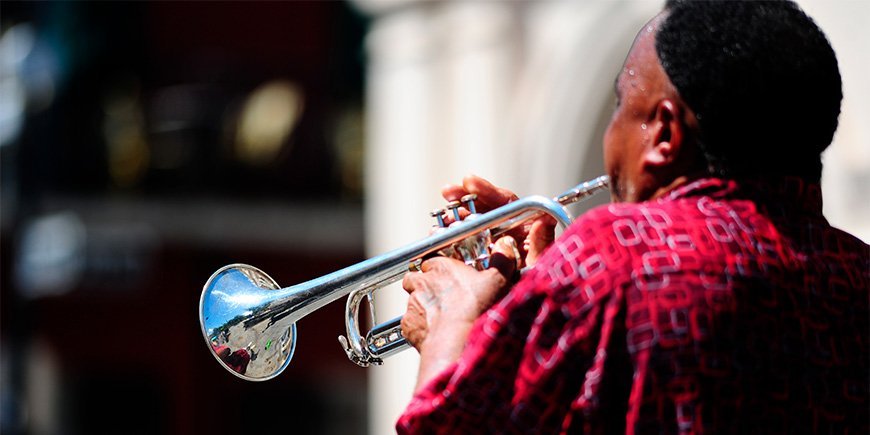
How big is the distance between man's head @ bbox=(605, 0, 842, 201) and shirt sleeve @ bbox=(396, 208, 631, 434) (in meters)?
0.21

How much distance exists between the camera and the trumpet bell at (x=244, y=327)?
3.05 metres

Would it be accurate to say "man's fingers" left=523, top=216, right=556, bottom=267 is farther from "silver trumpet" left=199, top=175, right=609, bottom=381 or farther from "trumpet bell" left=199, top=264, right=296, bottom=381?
"trumpet bell" left=199, top=264, right=296, bottom=381

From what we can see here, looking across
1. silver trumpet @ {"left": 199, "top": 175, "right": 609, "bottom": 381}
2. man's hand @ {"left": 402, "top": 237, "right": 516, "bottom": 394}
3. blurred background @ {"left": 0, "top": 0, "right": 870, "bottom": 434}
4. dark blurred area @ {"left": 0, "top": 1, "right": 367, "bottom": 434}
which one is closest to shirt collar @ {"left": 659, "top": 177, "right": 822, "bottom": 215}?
man's hand @ {"left": 402, "top": 237, "right": 516, "bottom": 394}

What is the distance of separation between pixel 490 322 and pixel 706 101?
0.50 meters

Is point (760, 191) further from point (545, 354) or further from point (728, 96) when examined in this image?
point (545, 354)

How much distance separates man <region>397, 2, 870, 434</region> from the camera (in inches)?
80.0

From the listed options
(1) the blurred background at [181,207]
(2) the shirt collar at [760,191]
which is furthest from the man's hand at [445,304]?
(1) the blurred background at [181,207]

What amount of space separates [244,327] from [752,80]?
4.63 ft

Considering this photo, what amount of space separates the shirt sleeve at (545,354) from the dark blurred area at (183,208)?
1344 cm

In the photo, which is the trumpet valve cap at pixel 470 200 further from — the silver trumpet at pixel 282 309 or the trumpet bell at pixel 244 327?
the trumpet bell at pixel 244 327

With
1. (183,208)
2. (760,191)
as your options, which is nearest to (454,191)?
(760,191)

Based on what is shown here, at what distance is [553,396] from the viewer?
2.04 metres

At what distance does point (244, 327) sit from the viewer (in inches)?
120

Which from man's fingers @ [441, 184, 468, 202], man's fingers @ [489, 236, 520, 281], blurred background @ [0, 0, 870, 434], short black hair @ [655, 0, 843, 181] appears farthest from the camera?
blurred background @ [0, 0, 870, 434]
